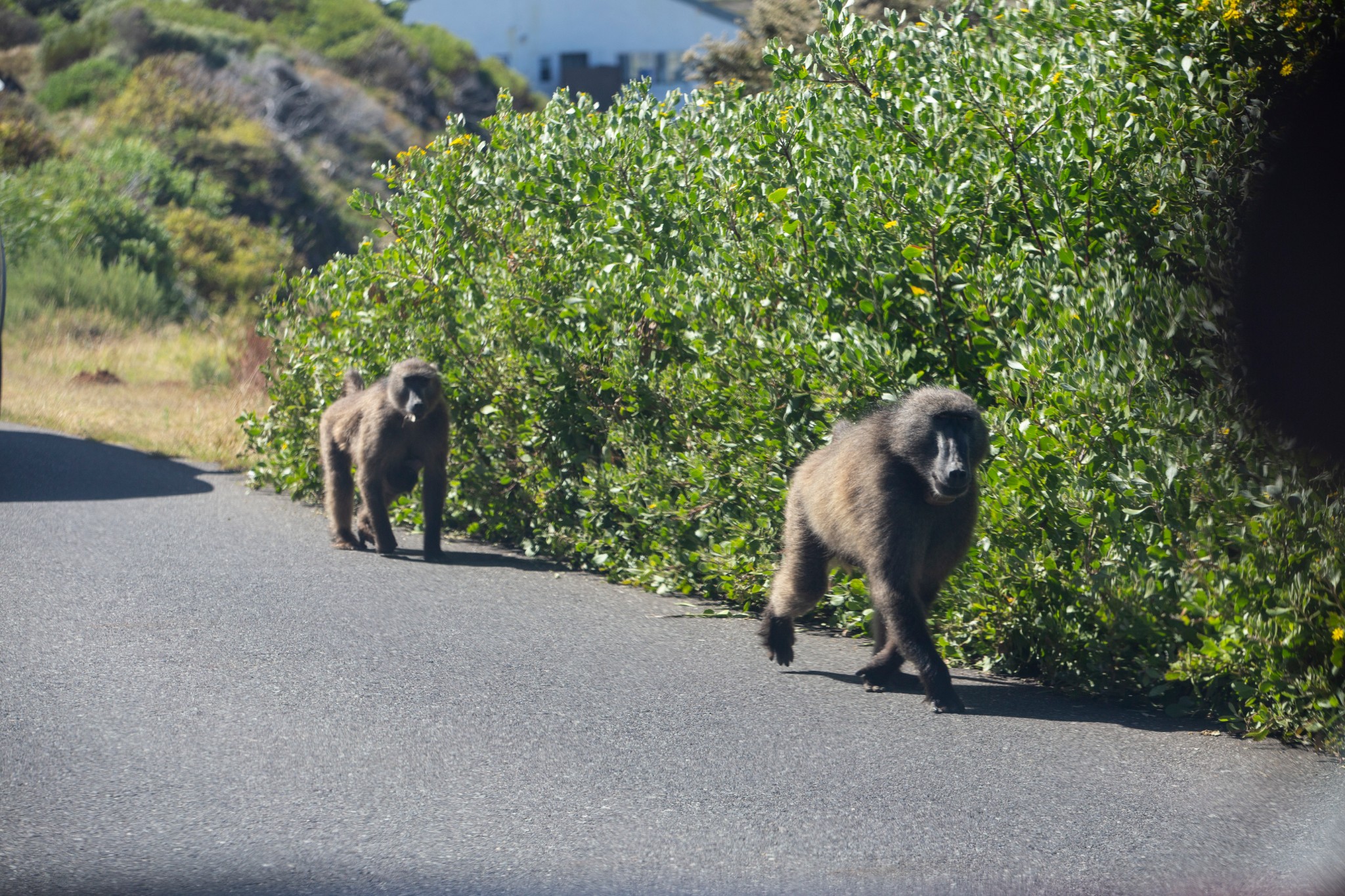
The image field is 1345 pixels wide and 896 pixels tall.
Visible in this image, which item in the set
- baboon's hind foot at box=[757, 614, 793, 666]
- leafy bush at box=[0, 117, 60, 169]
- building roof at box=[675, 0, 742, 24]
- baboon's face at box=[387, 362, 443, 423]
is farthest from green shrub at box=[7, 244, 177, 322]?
building roof at box=[675, 0, 742, 24]

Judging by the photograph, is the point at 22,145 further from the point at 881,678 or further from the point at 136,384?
the point at 881,678

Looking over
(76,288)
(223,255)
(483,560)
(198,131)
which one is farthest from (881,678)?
Result: (198,131)

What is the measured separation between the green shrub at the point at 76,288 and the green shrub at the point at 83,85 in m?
13.3

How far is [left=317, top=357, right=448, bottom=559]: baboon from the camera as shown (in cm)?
852

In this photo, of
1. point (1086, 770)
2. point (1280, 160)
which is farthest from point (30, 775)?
point (1280, 160)

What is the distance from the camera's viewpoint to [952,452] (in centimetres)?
528

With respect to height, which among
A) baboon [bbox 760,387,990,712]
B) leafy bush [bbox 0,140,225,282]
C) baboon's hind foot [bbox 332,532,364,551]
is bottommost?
leafy bush [bbox 0,140,225,282]

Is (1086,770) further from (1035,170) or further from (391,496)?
(391,496)

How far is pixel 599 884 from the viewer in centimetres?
366

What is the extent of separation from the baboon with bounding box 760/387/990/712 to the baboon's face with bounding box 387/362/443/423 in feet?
10.7

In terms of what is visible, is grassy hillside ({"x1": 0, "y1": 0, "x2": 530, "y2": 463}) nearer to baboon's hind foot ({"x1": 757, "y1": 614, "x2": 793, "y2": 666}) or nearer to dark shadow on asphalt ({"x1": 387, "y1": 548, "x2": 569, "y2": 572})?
dark shadow on asphalt ({"x1": 387, "y1": 548, "x2": 569, "y2": 572})

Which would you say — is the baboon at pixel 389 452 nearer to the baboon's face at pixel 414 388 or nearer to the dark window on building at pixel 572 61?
the baboon's face at pixel 414 388

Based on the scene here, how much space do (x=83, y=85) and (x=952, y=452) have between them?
118ft

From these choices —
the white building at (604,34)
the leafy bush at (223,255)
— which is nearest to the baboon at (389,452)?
the leafy bush at (223,255)
